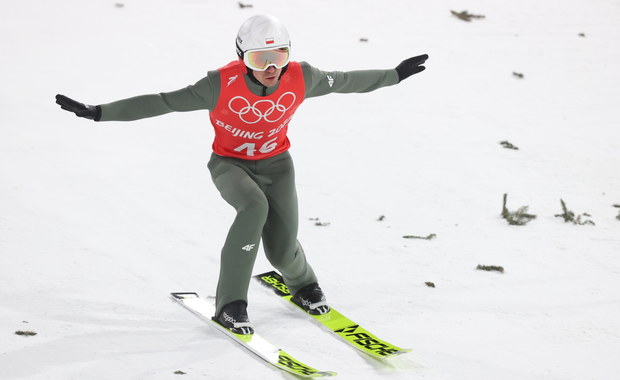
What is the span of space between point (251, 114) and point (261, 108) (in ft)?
0.23

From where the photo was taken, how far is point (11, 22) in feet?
34.3

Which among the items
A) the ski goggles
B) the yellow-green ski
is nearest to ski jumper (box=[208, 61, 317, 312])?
the ski goggles

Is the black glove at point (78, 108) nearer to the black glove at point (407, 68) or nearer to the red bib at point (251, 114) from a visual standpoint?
the red bib at point (251, 114)

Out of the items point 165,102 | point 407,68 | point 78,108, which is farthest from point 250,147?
point 407,68

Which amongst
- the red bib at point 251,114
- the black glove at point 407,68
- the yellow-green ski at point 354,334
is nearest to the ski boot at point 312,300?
the yellow-green ski at point 354,334

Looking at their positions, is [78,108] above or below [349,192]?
above

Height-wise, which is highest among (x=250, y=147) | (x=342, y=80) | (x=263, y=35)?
(x=263, y=35)

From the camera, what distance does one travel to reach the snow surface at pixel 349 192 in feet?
16.5

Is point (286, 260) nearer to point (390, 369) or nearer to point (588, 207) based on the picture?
point (390, 369)

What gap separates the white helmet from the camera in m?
4.90

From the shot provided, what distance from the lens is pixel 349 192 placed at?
777 centimetres

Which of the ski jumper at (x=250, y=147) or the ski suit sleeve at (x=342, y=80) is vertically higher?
the ski suit sleeve at (x=342, y=80)

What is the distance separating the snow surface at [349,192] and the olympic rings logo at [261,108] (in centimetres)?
128

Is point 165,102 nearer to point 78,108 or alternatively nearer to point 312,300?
point 78,108
